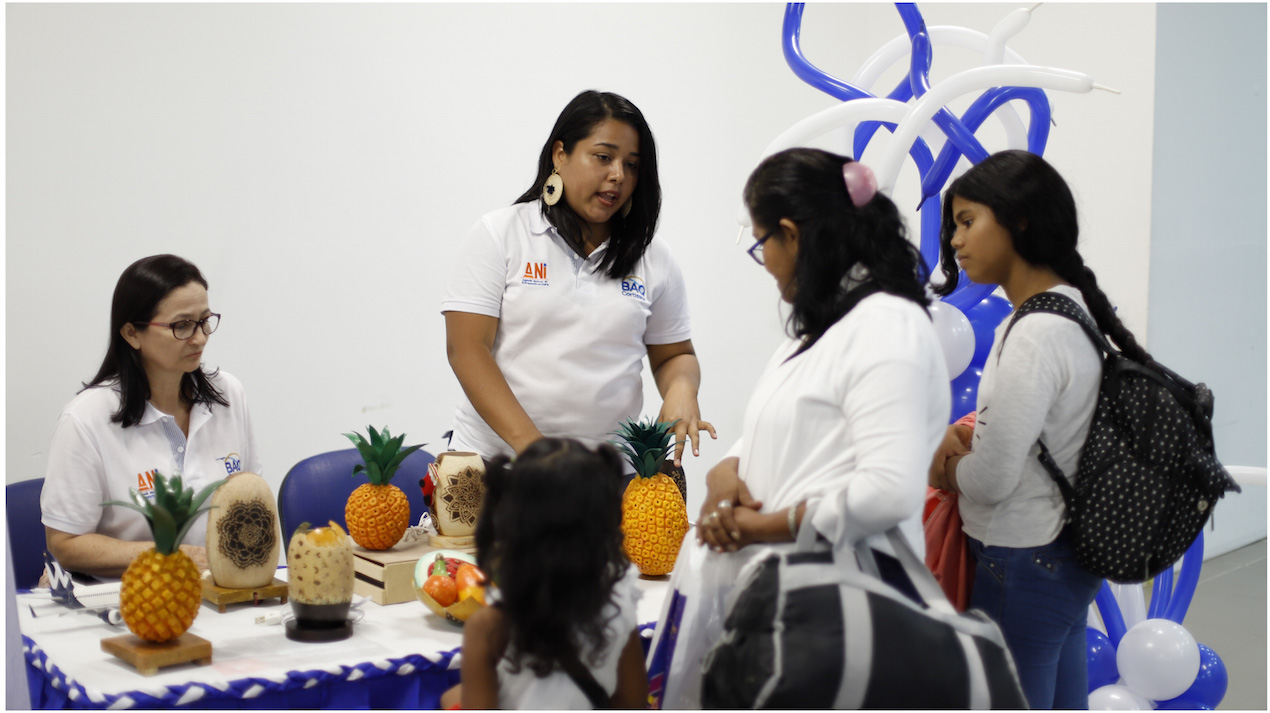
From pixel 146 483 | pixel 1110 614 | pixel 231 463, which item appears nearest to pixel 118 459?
pixel 146 483

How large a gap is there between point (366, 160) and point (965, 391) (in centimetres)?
259

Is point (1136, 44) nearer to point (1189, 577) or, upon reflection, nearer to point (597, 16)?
point (597, 16)

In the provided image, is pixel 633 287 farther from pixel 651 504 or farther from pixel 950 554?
pixel 950 554

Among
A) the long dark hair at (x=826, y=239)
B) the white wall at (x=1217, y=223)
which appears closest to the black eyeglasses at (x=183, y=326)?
the long dark hair at (x=826, y=239)

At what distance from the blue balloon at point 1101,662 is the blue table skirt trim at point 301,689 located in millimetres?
1821

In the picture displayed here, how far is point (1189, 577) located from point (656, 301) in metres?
1.75

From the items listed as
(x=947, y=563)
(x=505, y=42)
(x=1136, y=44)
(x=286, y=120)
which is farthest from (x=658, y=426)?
(x=1136, y=44)

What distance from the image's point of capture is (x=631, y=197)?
2.38m

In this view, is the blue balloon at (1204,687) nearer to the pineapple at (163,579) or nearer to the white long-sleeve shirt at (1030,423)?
the white long-sleeve shirt at (1030,423)

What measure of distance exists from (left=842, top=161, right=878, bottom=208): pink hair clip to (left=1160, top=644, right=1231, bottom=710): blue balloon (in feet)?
6.40

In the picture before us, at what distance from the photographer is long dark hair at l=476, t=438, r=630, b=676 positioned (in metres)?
1.27

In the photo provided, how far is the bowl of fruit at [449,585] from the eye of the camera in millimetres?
1729

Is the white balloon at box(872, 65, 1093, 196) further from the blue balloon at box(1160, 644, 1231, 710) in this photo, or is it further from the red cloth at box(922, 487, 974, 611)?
the blue balloon at box(1160, 644, 1231, 710)

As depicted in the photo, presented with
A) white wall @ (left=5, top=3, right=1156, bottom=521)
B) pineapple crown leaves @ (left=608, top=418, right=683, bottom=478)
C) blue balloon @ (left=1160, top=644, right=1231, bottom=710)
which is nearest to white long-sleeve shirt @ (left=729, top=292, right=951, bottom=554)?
pineapple crown leaves @ (left=608, top=418, right=683, bottom=478)
